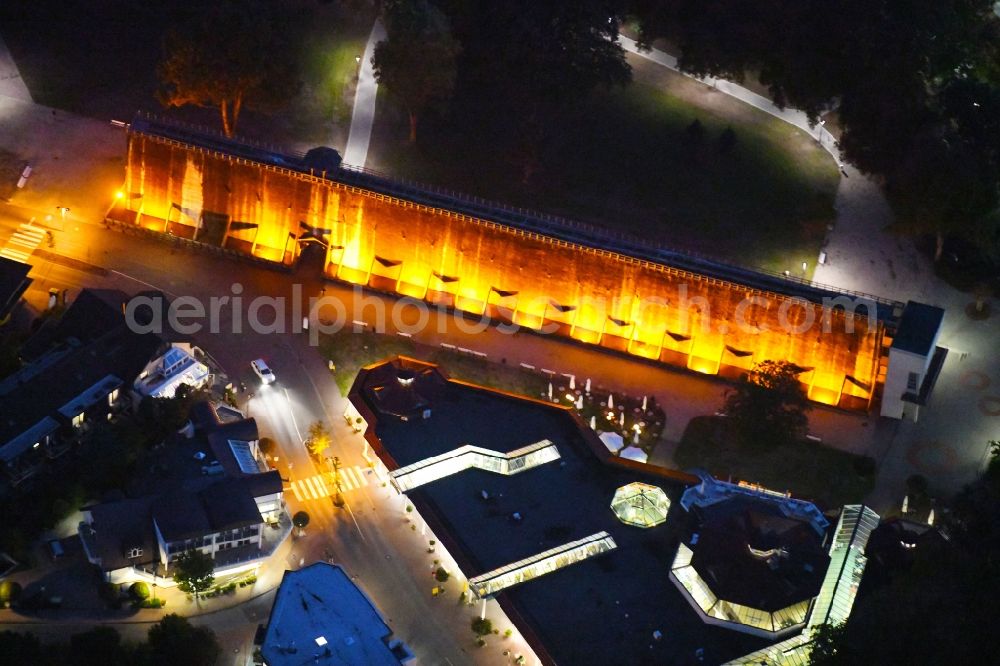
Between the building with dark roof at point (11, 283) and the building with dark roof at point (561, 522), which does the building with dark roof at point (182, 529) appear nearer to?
the building with dark roof at point (561, 522)

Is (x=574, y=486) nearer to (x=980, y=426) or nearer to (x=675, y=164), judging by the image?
(x=980, y=426)

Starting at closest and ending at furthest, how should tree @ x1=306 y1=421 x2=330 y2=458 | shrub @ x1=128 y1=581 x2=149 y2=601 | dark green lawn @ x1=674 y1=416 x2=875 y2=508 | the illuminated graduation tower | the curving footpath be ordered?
shrub @ x1=128 y1=581 x2=149 y2=601, tree @ x1=306 y1=421 x2=330 y2=458, dark green lawn @ x1=674 y1=416 x2=875 y2=508, the illuminated graduation tower, the curving footpath

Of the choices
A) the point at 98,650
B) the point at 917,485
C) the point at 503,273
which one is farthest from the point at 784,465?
the point at 98,650

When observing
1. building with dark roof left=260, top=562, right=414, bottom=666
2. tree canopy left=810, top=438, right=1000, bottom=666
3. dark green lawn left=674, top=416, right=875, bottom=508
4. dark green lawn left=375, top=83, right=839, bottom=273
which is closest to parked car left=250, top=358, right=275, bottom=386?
building with dark roof left=260, top=562, right=414, bottom=666

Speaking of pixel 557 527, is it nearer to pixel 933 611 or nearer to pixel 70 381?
pixel 933 611

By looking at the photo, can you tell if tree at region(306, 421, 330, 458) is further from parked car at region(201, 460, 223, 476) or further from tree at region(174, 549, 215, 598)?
tree at region(174, 549, 215, 598)

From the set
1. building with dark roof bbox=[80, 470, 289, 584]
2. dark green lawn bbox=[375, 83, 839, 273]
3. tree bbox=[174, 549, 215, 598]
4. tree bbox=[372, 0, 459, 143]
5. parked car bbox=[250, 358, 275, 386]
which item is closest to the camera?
tree bbox=[174, 549, 215, 598]
